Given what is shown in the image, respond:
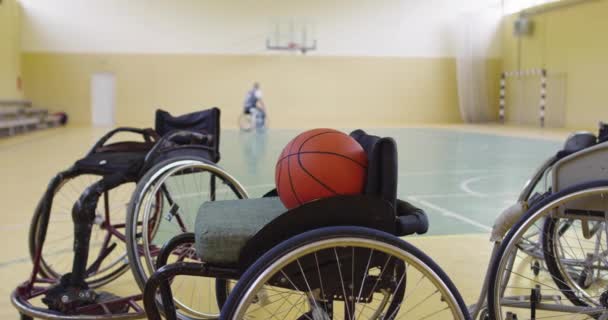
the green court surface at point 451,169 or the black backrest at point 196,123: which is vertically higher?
the black backrest at point 196,123

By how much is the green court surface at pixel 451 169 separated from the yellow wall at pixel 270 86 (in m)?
5.21

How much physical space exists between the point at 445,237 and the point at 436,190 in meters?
2.19

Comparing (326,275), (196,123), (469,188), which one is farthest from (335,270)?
(469,188)

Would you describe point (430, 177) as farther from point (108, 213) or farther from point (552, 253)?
point (108, 213)

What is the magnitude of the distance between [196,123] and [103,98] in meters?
16.0

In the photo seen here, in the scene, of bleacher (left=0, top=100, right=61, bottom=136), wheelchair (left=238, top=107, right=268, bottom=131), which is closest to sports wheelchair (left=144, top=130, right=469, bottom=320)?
bleacher (left=0, top=100, right=61, bottom=136)

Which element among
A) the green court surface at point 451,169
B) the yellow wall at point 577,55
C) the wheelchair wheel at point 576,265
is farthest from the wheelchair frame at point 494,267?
the yellow wall at point 577,55

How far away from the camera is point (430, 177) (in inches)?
287

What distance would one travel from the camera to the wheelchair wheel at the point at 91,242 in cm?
298

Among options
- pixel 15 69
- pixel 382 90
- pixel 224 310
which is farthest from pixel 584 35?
pixel 224 310

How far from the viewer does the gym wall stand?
17812 millimetres

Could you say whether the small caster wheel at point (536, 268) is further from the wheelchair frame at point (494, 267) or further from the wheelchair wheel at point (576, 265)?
the wheelchair frame at point (494, 267)

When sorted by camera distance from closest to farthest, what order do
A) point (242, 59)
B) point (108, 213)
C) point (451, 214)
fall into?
point (108, 213) → point (451, 214) → point (242, 59)

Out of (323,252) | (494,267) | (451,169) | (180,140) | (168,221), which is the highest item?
(180,140)
